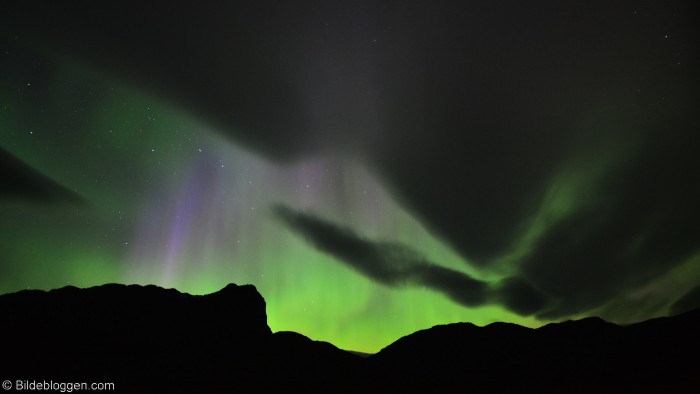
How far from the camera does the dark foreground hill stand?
37.1 metres

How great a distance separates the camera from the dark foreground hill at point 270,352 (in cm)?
3712

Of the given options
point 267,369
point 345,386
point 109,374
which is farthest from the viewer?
point 267,369

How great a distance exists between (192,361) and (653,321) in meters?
69.9

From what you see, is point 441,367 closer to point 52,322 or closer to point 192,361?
point 192,361

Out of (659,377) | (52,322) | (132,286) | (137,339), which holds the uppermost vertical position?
(132,286)

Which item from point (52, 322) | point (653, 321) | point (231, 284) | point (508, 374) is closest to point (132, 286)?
point (52, 322)

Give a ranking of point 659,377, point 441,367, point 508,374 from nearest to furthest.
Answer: point 659,377 → point 508,374 → point 441,367

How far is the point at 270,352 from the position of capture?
52875 millimetres

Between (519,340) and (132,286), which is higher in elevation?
(132,286)

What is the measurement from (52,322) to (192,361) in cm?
2127

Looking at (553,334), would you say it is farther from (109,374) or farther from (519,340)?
(109,374)

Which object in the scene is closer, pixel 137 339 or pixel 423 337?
pixel 137 339

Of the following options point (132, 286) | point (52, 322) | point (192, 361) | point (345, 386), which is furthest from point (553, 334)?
point (52, 322)

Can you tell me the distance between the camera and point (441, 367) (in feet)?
184
